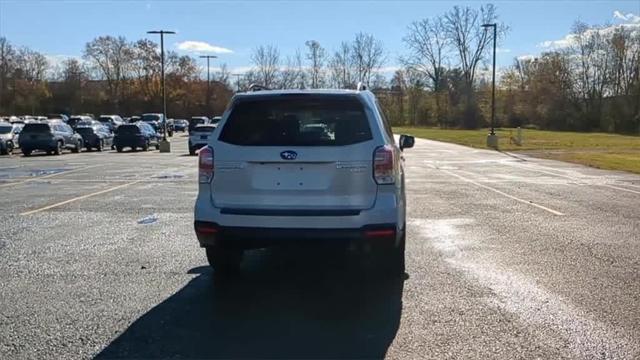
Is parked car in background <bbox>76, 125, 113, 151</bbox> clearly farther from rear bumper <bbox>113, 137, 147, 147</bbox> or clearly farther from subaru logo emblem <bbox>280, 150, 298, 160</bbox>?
subaru logo emblem <bbox>280, 150, 298, 160</bbox>

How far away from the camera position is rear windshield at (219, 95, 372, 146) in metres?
5.88

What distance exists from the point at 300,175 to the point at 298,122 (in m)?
0.54

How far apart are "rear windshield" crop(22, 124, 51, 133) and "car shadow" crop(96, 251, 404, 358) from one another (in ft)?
96.2

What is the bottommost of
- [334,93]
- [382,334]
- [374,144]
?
[382,334]

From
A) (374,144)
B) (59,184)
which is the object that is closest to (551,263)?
(374,144)

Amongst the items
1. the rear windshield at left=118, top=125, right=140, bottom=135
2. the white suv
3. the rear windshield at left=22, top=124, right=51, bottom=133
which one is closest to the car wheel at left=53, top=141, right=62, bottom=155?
the rear windshield at left=22, top=124, right=51, bottom=133

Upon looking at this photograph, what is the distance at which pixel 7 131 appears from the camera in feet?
116

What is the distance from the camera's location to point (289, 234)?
18.9 feet

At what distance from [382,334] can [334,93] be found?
227 cm

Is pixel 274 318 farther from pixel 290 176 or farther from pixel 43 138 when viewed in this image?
pixel 43 138

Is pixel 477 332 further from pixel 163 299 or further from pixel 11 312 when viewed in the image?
pixel 11 312

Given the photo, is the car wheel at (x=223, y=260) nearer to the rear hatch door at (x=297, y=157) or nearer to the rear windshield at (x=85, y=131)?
the rear hatch door at (x=297, y=157)

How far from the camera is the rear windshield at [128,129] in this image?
3839cm

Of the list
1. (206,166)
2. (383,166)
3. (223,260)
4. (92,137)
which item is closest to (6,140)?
(92,137)
